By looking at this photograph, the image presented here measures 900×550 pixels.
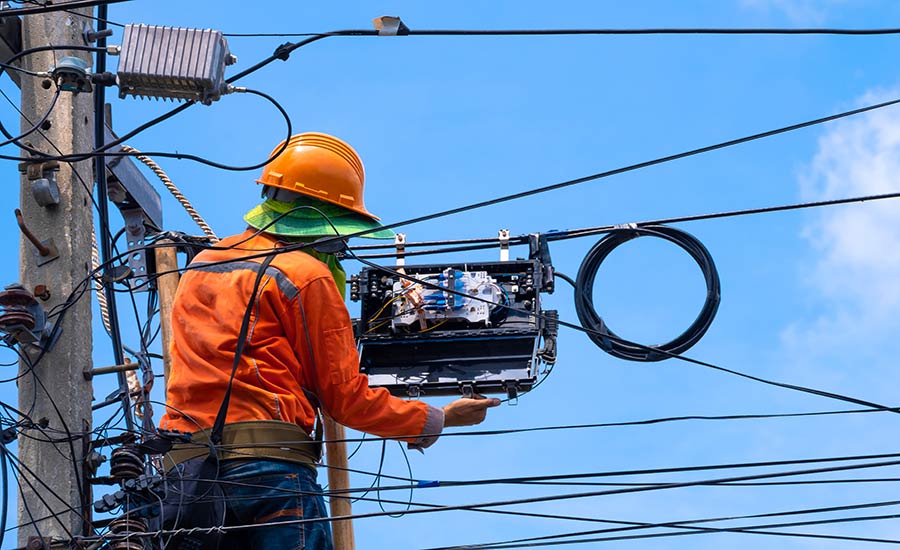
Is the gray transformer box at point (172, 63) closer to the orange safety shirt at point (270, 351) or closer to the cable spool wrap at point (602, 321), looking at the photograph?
the orange safety shirt at point (270, 351)

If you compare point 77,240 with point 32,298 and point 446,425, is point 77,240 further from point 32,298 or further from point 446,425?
point 446,425

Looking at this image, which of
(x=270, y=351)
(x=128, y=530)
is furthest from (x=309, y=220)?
(x=128, y=530)

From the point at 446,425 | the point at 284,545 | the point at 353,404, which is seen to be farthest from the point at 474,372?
the point at 284,545

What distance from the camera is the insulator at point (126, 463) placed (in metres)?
8.12

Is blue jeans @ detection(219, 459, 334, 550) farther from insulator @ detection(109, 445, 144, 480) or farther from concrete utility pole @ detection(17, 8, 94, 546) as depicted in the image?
concrete utility pole @ detection(17, 8, 94, 546)

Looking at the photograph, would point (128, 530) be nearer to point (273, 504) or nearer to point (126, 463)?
point (126, 463)

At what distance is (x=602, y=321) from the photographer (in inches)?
363

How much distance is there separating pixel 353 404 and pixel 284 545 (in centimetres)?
77

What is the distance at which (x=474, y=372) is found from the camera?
897cm

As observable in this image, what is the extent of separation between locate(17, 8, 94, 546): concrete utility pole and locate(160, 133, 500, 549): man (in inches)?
19.8

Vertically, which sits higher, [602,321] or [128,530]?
[602,321]

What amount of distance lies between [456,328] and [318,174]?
3.65 feet

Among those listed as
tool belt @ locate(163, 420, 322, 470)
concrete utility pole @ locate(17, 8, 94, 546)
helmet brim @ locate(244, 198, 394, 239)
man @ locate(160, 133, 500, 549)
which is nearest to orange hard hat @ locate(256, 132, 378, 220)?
helmet brim @ locate(244, 198, 394, 239)

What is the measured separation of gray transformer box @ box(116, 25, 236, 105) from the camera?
7938 millimetres
